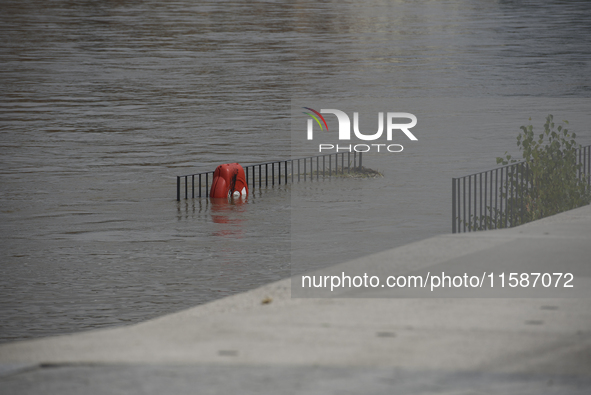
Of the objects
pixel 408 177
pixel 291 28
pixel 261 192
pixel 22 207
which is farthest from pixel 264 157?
pixel 291 28

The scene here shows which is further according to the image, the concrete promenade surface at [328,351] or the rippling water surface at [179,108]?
the rippling water surface at [179,108]

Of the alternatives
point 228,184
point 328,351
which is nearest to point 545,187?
point 328,351

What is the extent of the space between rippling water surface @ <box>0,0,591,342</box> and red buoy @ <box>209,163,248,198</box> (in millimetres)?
511

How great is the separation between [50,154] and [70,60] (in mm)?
50885

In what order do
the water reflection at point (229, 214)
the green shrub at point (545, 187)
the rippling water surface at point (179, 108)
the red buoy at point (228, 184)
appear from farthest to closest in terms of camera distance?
the red buoy at point (228, 184)
the water reflection at point (229, 214)
the rippling water surface at point (179, 108)
the green shrub at point (545, 187)

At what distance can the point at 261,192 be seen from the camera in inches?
1312

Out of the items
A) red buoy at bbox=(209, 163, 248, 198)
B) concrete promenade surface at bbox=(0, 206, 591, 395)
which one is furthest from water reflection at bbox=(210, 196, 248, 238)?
concrete promenade surface at bbox=(0, 206, 591, 395)

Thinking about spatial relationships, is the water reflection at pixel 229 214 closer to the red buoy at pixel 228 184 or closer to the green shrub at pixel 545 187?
the red buoy at pixel 228 184

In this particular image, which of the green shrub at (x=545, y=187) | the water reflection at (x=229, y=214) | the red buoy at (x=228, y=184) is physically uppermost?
the green shrub at (x=545, y=187)

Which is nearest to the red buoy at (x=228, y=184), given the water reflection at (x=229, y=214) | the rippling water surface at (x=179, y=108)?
the water reflection at (x=229, y=214)

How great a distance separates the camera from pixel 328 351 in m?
6.65

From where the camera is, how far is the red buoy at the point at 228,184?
3155 centimetres

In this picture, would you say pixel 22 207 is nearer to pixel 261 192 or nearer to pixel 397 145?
pixel 261 192

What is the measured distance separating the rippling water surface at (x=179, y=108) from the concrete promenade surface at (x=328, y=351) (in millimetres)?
7516
